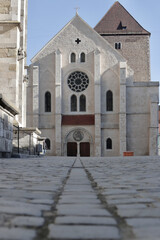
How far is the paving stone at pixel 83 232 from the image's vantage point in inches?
54.8

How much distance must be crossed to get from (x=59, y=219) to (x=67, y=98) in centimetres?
3503

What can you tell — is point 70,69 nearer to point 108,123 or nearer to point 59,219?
point 108,123

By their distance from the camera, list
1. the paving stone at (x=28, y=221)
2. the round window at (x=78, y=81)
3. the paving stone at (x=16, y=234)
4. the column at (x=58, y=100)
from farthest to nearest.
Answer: the round window at (x=78, y=81), the column at (x=58, y=100), the paving stone at (x=28, y=221), the paving stone at (x=16, y=234)

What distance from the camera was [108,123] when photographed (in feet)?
117

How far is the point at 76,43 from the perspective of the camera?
3712cm

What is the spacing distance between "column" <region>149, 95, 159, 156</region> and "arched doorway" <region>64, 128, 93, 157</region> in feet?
19.8

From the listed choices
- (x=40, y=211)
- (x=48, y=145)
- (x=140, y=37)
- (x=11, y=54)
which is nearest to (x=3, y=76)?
(x=11, y=54)

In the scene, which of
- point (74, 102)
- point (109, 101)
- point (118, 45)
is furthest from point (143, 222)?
point (118, 45)

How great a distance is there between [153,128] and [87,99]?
7109 mm

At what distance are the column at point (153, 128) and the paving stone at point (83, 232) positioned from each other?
33.9 metres

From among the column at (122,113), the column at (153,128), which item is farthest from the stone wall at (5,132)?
the column at (153,128)

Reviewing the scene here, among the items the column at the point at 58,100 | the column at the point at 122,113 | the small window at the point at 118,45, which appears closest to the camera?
the column at the point at 122,113

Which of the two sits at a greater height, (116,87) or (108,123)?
(116,87)

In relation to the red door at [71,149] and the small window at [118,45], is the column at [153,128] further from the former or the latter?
the small window at [118,45]
